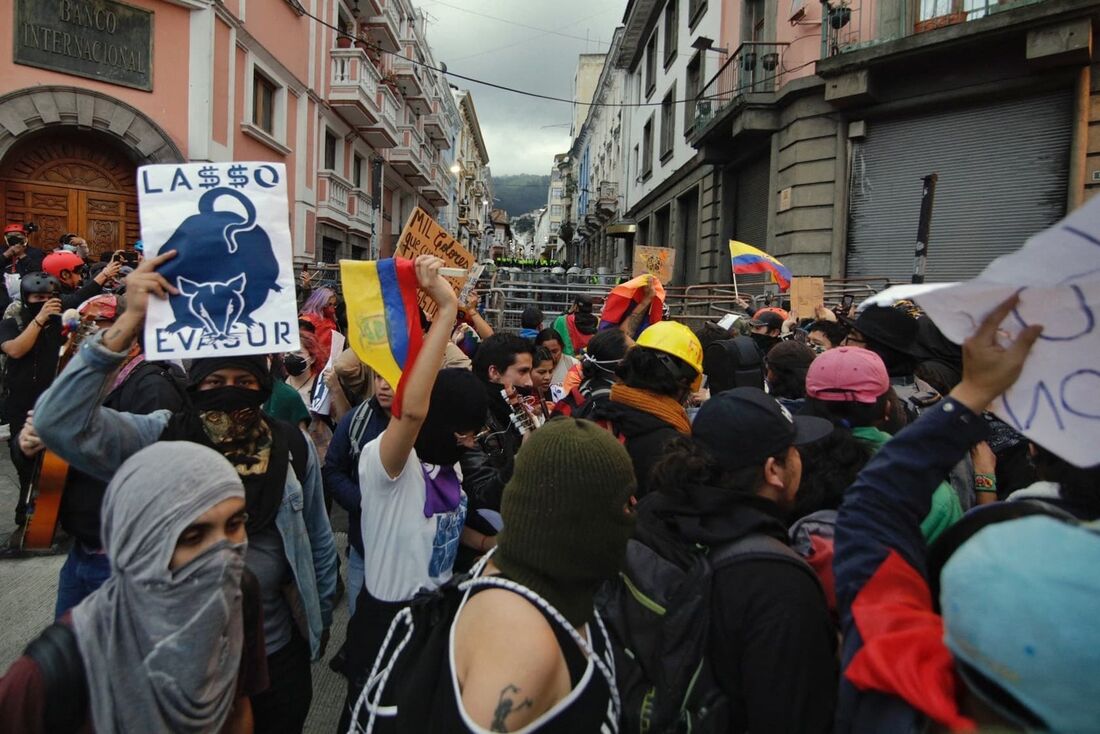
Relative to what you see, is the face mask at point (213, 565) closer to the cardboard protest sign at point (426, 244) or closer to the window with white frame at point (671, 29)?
the cardboard protest sign at point (426, 244)

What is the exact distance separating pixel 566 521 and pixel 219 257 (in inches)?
61.4

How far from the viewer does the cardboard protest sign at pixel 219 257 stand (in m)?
2.12

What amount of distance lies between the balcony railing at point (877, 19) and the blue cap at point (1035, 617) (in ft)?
38.1

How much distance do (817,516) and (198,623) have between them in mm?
1600

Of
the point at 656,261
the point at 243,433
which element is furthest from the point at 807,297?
the point at 243,433

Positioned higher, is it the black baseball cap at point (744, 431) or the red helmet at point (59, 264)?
the red helmet at point (59, 264)

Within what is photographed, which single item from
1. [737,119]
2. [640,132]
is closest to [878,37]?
[737,119]

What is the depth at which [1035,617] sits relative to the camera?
0.85m

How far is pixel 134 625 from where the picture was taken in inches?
59.2

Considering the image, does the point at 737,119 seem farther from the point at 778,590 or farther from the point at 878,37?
the point at 778,590

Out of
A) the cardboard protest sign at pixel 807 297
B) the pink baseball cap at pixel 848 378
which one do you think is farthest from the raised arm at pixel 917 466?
the cardboard protest sign at pixel 807 297

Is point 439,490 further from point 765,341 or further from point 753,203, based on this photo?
point 753,203

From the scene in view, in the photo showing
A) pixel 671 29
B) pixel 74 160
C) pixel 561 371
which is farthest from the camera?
pixel 671 29

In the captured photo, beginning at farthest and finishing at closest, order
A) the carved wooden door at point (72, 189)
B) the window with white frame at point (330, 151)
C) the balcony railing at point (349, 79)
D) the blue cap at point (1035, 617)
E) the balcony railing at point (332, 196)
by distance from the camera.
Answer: the window with white frame at point (330, 151), the balcony railing at point (349, 79), the balcony railing at point (332, 196), the carved wooden door at point (72, 189), the blue cap at point (1035, 617)
